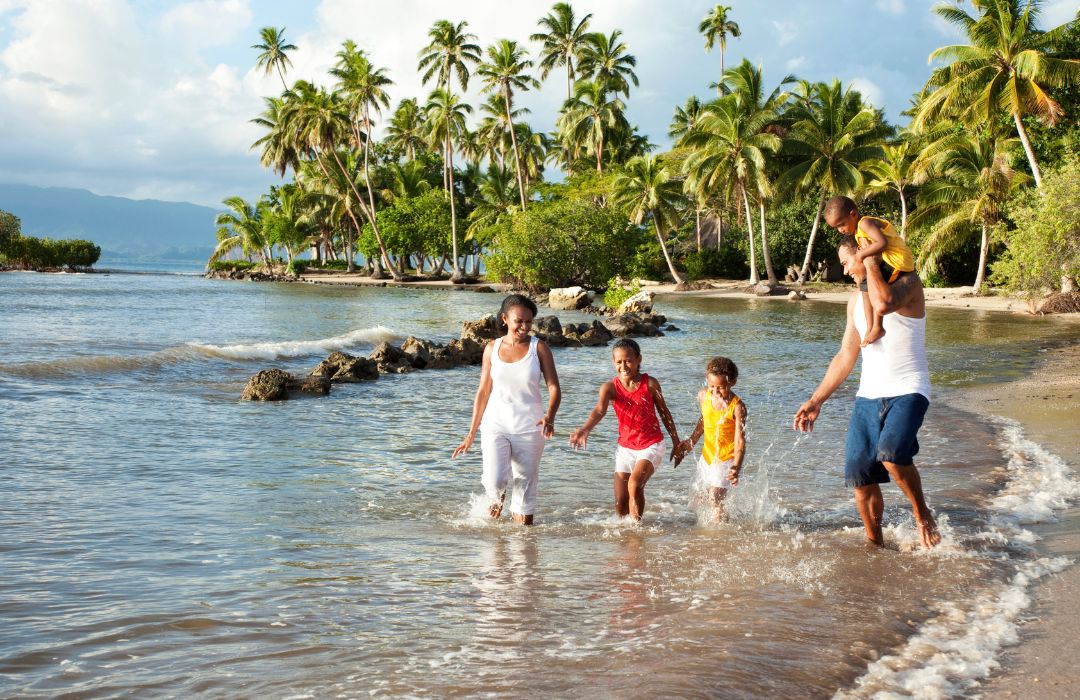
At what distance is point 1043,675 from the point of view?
12.6 feet

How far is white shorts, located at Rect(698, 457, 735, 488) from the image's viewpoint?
21.3 feet

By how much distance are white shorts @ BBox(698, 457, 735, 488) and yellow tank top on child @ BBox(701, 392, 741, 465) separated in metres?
0.03

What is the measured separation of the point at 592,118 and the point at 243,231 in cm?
4297

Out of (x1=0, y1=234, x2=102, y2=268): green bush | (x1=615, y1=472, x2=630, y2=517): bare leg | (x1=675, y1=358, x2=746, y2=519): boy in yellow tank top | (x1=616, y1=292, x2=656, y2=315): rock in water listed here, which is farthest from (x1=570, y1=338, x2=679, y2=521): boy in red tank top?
(x1=0, y1=234, x2=102, y2=268): green bush

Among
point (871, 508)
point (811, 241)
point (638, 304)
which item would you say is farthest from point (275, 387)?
point (811, 241)

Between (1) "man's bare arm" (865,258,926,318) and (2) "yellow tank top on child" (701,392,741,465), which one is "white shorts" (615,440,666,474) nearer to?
(2) "yellow tank top on child" (701,392,741,465)

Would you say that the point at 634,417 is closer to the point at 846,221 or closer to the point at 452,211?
the point at 846,221

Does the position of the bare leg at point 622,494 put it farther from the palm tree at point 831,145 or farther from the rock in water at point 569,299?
the palm tree at point 831,145

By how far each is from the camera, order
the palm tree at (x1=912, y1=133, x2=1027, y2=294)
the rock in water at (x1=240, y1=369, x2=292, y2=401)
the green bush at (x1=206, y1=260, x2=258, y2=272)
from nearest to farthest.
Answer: the rock in water at (x1=240, y1=369, x2=292, y2=401)
the palm tree at (x1=912, y1=133, x2=1027, y2=294)
the green bush at (x1=206, y1=260, x2=258, y2=272)

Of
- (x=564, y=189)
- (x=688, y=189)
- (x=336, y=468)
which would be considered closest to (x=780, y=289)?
(x=688, y=189)

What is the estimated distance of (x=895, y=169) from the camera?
4406 centimetres

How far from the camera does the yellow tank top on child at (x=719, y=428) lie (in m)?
6.41

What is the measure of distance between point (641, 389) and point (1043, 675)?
3048 millimetres

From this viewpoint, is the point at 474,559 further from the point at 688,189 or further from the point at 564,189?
the point at 564,189
